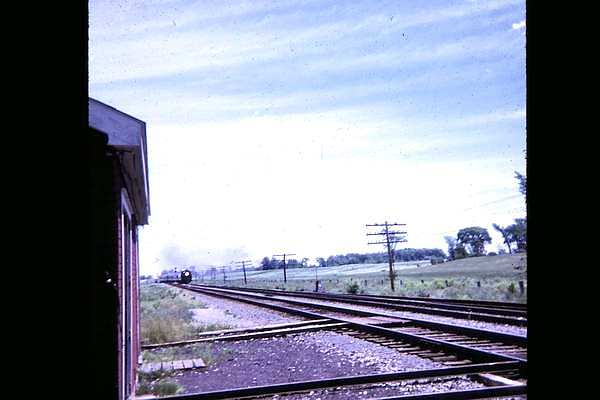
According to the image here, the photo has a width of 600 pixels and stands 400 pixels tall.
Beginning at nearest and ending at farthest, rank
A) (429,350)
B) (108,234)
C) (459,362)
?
(108,234), (459,362), (429,350)

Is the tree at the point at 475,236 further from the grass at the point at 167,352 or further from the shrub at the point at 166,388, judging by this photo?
the shrub at the point at 166,388

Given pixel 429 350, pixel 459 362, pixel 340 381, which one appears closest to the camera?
pixel 340 381

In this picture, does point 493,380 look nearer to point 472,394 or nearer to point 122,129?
point 472,394

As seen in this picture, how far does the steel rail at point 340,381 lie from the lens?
7117 mm

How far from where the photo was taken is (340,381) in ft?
24.3

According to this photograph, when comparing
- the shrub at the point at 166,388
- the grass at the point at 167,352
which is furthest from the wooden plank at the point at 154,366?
the shrub at the point at 166,388

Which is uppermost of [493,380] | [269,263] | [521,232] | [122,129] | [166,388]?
[122,129]

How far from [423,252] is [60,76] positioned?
191886mm

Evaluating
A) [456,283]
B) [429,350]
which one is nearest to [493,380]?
[429,350]

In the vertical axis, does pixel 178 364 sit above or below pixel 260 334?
above

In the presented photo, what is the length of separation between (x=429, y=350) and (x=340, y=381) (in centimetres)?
399

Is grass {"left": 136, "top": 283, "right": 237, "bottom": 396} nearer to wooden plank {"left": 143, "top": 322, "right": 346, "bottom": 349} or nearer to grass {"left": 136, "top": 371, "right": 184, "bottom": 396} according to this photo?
grass {"left": 136, "top": 371, "right": 184, "bottom": 396}

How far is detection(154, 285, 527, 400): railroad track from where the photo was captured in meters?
7.13
